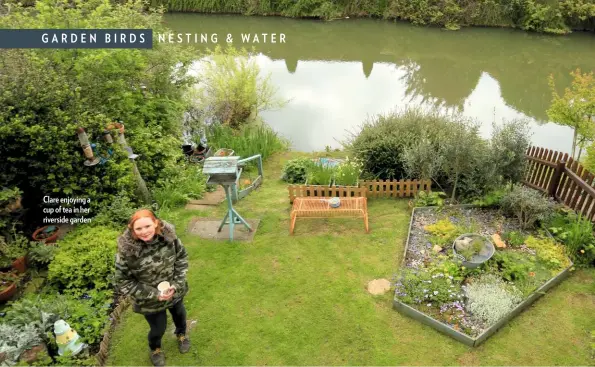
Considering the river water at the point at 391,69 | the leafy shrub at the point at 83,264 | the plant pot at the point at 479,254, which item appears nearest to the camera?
the leafy shrub at the point at 83,264

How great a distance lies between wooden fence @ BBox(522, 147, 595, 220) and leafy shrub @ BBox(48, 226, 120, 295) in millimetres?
7020

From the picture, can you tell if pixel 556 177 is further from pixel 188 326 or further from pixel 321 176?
pixel 188 326

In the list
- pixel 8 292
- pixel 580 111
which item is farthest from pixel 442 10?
pixel 8 292

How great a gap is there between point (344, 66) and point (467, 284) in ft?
49.0

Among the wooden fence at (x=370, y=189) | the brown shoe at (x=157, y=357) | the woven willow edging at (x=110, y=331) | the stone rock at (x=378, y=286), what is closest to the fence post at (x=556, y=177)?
the wooden fence at (x=370, y=189)

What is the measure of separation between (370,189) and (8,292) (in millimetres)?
5941

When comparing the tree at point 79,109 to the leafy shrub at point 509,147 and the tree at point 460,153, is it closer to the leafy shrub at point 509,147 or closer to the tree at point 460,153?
the tree at point 460,153

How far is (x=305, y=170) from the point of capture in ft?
29.5

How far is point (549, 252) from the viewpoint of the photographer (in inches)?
241

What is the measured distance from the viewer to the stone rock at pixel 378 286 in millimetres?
5668

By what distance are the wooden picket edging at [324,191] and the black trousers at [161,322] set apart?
353 cm

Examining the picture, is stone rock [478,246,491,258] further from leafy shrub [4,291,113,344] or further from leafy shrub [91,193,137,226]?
leafy shrub [91,193,137,226]

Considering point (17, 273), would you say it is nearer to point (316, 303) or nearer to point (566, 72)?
point (316, 303)

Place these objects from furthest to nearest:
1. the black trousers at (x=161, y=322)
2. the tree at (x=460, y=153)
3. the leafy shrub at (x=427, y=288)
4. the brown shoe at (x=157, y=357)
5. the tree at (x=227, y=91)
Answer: the tree at (x=227, y=91), the tree at (x=460, y=153), the leafy shrub at (x=427, y=288), the brown shoe at (x=157, y=357), the black trousers at (x=161, y=322)
